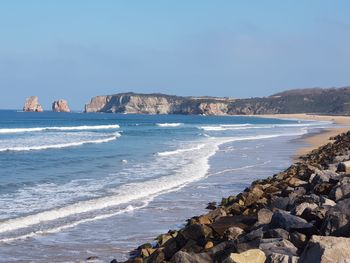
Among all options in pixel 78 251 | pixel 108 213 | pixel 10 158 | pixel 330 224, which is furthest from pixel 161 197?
pixel 10 158

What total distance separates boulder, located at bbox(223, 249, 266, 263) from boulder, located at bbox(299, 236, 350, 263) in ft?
1.76

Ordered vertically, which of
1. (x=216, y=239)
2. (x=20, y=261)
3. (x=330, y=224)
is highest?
(x=330, y=224)

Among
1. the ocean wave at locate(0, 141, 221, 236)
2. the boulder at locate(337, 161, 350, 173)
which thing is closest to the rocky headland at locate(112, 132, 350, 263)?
the boulder at locate(337, 161, 350, 173)

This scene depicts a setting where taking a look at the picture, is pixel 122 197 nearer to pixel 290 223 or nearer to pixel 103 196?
pixel 103 196

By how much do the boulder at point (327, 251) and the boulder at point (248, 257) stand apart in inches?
21.1

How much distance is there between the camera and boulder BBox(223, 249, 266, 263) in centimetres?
569

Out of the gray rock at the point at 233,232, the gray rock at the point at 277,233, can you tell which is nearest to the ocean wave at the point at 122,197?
the gray rock at the point at 233,232

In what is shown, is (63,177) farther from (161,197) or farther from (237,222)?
(237,222)

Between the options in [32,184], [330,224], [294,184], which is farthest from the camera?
[32,184]

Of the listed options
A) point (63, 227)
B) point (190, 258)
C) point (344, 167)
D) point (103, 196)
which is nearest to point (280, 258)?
point (190, 258)

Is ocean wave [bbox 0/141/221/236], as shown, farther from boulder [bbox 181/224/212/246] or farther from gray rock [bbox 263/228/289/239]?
gray rock [bbox 263/228/289/239]

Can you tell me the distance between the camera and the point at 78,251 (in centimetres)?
959

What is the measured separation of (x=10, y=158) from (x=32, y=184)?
986 centimetres

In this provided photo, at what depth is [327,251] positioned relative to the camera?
5.12 m
